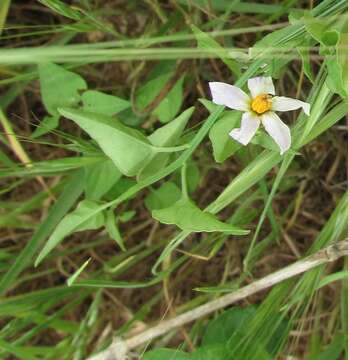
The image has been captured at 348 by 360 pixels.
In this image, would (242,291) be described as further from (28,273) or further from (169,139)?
(28,273)

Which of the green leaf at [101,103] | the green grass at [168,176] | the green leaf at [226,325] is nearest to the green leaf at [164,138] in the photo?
the green grass at [168,176]

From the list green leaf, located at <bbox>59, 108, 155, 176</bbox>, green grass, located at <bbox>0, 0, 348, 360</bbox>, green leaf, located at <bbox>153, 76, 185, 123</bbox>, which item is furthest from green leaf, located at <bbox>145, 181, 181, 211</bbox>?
green leaf, located at <bbox>59, 108, 155, 176</bbox>

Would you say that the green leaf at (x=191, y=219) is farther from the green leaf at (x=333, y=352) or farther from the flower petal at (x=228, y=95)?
the green leaf at (x=333, y=352)

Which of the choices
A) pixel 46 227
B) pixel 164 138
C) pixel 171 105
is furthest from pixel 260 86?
pixel 46 227

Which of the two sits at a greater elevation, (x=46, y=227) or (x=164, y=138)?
(x=164, y=138)

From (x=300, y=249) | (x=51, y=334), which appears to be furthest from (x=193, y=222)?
(x=51, y=334)

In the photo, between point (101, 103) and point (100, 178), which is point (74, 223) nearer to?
point (100, 178)

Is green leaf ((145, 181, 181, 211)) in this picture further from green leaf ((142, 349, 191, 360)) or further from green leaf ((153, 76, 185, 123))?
green leaf ((142, 349, 191, 360))
